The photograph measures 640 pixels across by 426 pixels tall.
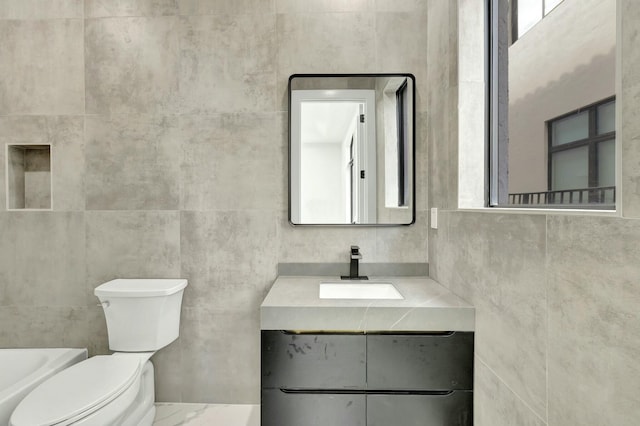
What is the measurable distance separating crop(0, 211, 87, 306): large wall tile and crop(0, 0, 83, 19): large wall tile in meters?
1.13

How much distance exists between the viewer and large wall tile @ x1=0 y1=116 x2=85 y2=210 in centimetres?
199

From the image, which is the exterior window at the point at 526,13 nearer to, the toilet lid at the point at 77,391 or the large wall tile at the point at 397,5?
the large wall tile at the point at 397,5

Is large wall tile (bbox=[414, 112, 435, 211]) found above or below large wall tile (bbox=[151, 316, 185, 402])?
above

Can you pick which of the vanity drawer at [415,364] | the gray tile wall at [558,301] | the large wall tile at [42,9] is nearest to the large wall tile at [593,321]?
the gray tile wall at [558,301]

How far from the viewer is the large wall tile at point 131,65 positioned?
1961mm

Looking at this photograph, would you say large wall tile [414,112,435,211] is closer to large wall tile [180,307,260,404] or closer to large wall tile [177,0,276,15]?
large wall tile [177,0,276,15]

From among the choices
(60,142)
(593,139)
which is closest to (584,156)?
(593,139)

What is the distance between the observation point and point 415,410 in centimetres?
136

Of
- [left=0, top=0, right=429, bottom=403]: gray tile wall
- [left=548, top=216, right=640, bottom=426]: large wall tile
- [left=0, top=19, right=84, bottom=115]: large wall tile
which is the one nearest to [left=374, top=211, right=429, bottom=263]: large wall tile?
[left=0, top=0, right=429, bottom=403]: gray tile wall

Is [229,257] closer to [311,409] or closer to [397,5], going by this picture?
[311,409]

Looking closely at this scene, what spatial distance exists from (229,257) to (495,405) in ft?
4.70

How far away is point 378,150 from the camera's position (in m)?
1.91

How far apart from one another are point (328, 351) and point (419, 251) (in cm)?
86

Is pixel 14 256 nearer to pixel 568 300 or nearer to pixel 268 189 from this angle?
pixel 268 189
